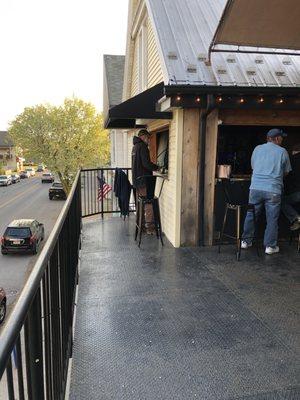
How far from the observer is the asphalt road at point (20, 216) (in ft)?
49.2

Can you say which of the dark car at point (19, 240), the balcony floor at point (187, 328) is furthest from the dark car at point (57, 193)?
the balcony floor at point (187, 328)

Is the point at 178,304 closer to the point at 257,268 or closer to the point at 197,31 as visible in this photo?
the point at 257,268

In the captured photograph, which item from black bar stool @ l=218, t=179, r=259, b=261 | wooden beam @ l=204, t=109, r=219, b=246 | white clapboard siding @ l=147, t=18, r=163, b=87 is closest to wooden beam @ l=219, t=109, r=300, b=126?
wooden beam @ l=204, t=109, r=219, b=246

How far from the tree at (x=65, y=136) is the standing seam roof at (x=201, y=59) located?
26265mm

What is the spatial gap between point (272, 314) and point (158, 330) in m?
1.19

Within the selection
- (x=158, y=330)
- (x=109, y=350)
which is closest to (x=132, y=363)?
(x=109, y=350)

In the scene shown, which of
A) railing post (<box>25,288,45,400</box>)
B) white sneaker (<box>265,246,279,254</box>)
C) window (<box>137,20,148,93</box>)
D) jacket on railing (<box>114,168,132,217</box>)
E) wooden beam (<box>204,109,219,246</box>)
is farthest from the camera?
window (<box>137,20,148,93</box>)

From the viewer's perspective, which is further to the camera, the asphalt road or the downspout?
the asphalt road

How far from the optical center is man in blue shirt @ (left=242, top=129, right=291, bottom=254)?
5.02 meters

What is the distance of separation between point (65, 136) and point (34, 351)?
3240 centimetres

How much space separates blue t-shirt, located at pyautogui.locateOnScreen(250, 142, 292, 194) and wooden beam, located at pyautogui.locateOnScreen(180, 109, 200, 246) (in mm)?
990

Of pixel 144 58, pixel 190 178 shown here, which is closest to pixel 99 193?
pixel 144 58

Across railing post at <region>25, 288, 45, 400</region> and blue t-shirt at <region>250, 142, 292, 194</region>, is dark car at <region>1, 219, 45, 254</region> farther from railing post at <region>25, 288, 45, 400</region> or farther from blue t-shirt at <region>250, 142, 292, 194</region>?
railing post at <region>25, 288, 45, 400</region>

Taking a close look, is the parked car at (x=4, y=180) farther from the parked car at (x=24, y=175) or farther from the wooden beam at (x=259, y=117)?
the wooden beam at (x=259, y=117)
